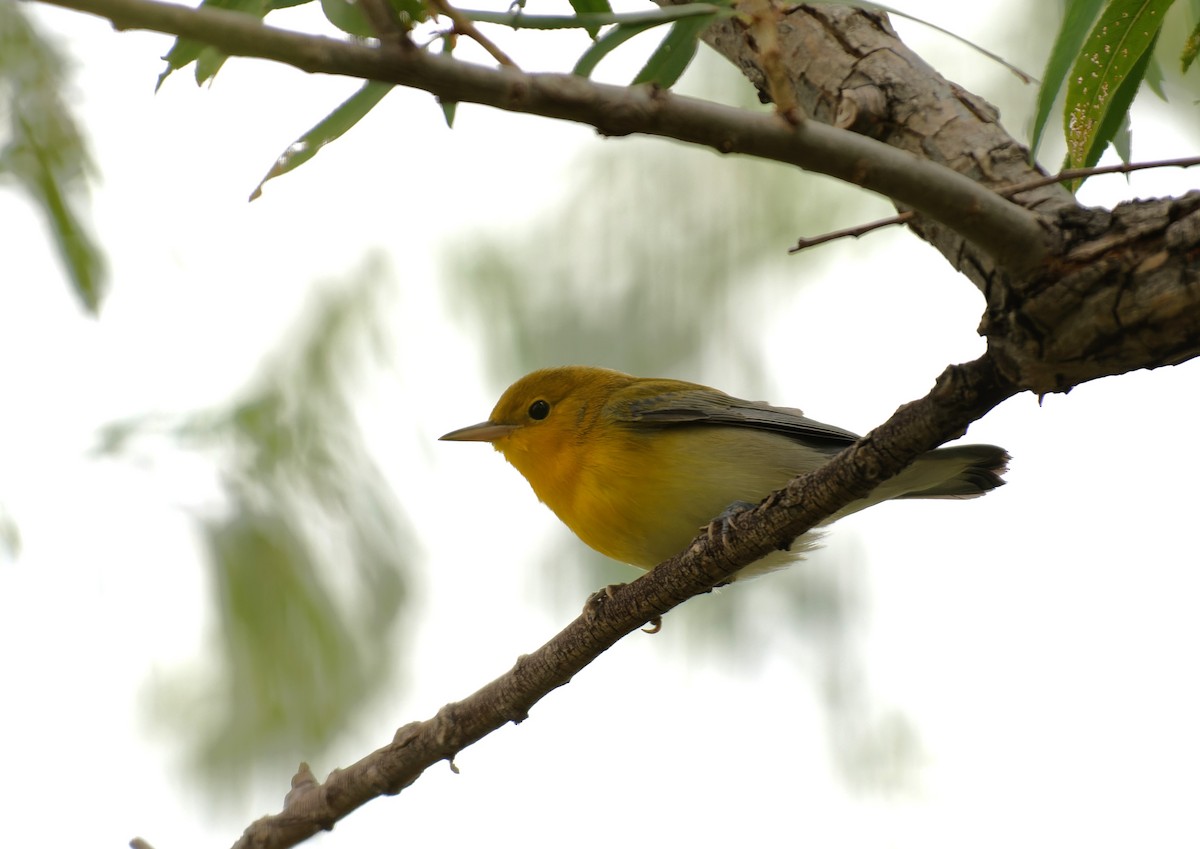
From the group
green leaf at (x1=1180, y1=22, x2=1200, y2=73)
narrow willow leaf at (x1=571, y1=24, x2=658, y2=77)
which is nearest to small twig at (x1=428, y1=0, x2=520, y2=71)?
narrow willow leaf at (x1=571, y1=24, x2=658, y2=77)

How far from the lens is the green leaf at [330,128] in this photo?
2521 millimetres

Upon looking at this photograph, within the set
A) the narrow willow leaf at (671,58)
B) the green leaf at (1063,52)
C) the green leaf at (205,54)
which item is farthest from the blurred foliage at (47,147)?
the green leaf at (1063,52)

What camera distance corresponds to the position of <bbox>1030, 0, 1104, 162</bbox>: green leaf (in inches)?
104

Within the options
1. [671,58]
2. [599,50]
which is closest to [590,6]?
[671,58]

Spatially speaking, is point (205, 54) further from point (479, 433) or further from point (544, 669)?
point (479, 433)

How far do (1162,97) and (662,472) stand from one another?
2.24 meters

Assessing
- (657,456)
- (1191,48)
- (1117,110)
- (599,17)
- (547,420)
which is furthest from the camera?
(547,420)

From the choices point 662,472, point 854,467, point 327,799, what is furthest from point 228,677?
point 854,467

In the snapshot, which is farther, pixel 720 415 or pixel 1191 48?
pixel 720 415

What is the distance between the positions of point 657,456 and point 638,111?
3.22 metres

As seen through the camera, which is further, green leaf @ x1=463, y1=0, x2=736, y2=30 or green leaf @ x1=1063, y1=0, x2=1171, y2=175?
green leaf @ x1=1063, y1=0, x2=1171, y2=175

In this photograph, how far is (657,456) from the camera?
15.9ft

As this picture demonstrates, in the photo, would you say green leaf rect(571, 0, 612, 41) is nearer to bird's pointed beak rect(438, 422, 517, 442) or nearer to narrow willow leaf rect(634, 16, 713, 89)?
narrow willow leaf rect(634, 16, 713, 89)

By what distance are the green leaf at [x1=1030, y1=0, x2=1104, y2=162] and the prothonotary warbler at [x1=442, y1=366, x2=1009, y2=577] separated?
1606 mm
